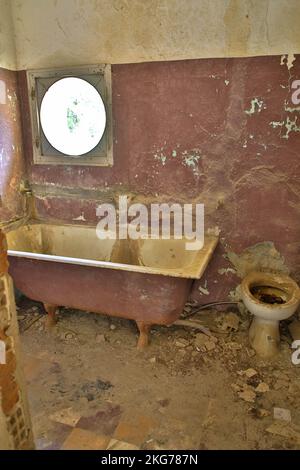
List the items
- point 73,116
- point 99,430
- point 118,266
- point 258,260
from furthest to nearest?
point 73,116 → point 258,260 → point 118,266 → point 99,430

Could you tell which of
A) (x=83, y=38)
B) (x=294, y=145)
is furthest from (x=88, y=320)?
(x=83, y=38)

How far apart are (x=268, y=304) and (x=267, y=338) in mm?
277

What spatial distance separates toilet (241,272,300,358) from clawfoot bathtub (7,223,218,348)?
419mm

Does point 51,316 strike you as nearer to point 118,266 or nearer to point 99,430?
point 118,266

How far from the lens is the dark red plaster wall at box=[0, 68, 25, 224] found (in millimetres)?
2562

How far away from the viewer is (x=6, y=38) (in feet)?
8.24

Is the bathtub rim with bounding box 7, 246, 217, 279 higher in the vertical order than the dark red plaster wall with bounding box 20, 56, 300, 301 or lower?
lower

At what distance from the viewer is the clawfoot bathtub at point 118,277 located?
2.01 meters

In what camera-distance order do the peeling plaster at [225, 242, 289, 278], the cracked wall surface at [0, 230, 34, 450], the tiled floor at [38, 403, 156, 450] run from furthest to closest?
1. the peeling plaster at [225, 242, 289, 278]
2. the tiled floor at [38, 403, 156, 450]
3. the cracked wall surface at [0, 230, 34, 450]

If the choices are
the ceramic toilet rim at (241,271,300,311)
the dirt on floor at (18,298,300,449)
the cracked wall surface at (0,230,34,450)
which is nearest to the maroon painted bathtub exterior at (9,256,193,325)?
the dirt on floor at (18,298,300,449)

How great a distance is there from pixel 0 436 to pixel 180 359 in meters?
1.32

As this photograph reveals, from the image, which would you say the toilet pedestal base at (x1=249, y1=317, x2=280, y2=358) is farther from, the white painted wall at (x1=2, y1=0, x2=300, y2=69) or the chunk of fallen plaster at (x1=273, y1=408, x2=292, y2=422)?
the white painted wall at (x1=2, y1=0, x2=300, y2=69)

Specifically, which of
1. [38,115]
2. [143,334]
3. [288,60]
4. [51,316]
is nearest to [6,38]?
[38,115]

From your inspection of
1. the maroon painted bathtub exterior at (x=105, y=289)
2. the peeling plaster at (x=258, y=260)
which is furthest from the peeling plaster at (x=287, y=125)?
the maroon painted bathtub exterior at (x=105, y=289)
